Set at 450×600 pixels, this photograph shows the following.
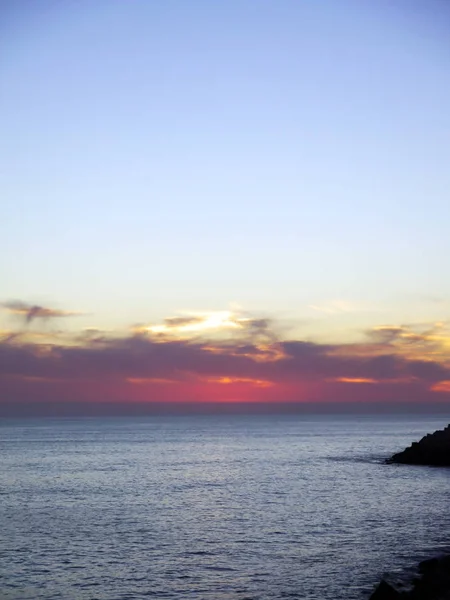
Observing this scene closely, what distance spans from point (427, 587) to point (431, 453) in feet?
234

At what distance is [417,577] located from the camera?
3391 centimetres

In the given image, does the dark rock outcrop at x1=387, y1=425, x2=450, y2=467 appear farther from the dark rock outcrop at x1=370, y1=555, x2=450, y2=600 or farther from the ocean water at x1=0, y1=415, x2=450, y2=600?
the dark rock outcrop at x1=370, y1=555, x2=450, y2=600

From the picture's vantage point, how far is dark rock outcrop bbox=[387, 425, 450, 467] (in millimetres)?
95875

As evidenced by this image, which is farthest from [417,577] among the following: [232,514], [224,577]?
[232,514]

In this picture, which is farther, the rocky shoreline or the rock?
the rocky shoreline

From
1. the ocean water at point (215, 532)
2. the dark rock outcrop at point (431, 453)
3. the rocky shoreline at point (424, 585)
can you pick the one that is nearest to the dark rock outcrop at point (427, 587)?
the rocky shoreline at point (424, 585)

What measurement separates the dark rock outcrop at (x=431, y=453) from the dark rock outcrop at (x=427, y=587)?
65.9m

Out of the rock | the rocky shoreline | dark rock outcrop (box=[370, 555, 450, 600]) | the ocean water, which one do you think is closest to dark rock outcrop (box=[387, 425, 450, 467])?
the ocean water

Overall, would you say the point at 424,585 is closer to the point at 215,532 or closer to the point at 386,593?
the point at 386,593

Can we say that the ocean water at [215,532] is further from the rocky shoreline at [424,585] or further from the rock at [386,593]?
the rock at [386,593]

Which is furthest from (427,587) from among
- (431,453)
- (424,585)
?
(431,453)

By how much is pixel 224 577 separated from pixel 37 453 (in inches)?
4131

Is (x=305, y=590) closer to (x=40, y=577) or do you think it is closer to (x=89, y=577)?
(x=89, y=577)

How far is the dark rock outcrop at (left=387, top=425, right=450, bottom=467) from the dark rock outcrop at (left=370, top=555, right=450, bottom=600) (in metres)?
65.9
